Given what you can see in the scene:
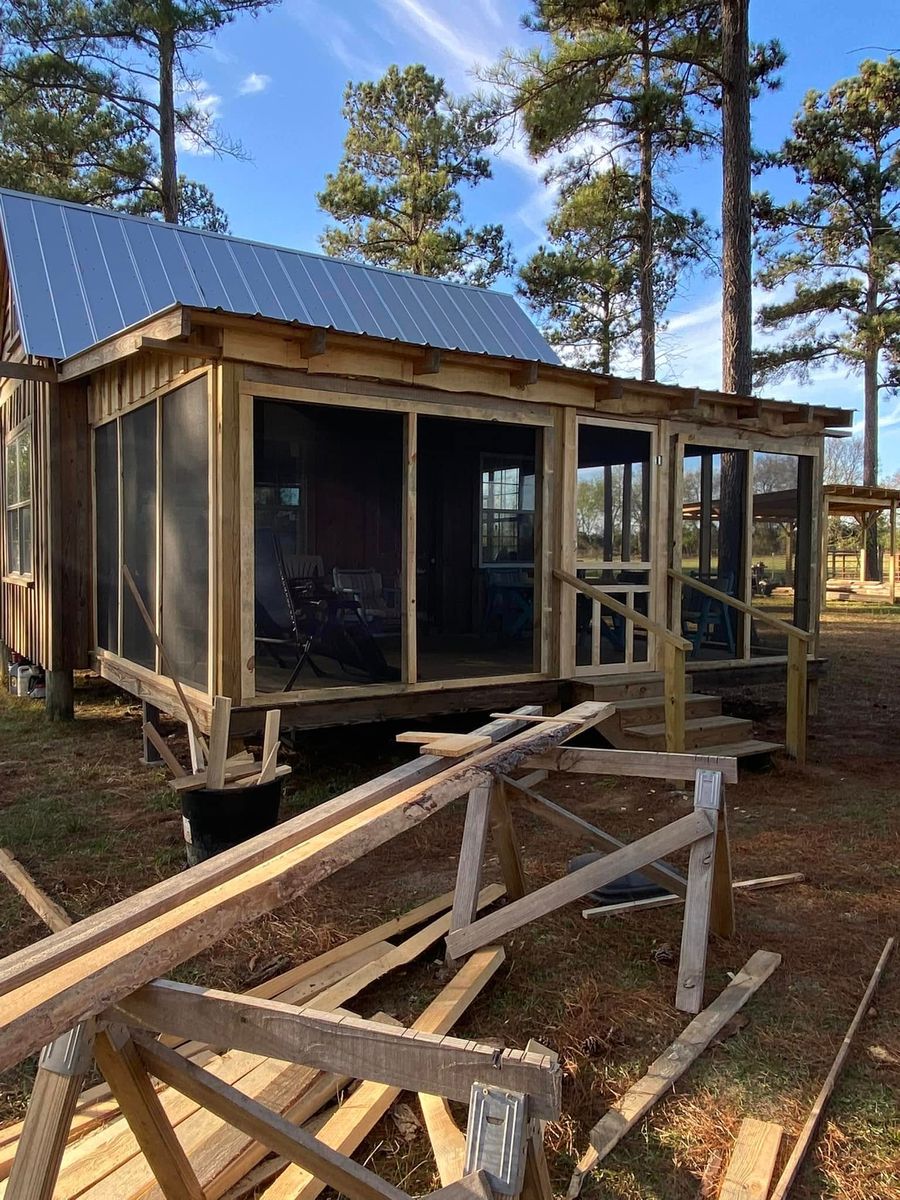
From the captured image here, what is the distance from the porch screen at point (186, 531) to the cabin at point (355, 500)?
0.08 ft

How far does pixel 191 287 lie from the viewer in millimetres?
9094

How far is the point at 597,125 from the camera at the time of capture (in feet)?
44.5

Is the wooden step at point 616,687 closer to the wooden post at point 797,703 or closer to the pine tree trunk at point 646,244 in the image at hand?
the wooden post at point 797,703

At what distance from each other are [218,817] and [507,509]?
672 cm

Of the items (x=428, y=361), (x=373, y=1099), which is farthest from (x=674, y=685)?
(x=373, y=1099)

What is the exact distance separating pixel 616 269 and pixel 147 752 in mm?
14558

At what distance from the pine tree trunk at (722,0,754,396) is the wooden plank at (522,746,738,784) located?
29.0ft

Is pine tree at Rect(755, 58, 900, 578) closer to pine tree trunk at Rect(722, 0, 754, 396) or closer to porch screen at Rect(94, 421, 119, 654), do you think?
pine tree trunk at Rect(722, 0, 754, 396)

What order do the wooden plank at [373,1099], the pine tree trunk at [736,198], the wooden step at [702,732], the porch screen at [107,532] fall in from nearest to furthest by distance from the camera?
the wooden plank at [373,1099]
the wooden step at [702,732]
the porch screen at [107,532]
the pine tree trunk at [736,198]

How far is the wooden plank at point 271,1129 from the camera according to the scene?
147 centimetres

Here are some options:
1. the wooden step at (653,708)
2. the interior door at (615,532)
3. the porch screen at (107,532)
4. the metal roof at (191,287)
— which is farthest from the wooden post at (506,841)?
the metal roof at (191,287)

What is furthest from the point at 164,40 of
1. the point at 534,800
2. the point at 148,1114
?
the point at 148,1114

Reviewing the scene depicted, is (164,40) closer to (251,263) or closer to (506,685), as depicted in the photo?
(251,263)

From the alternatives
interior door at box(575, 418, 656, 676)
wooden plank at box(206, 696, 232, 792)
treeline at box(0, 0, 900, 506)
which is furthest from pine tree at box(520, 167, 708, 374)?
wooden plank at box(206, 696, 232, 792)
